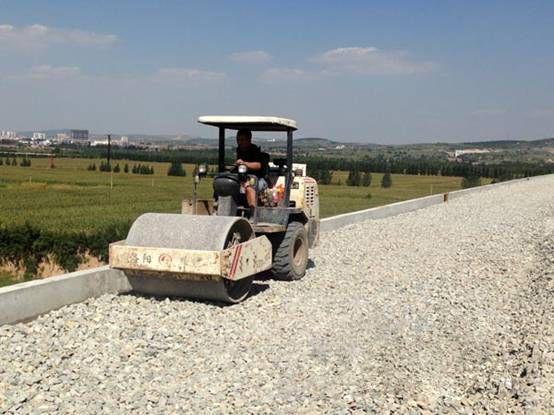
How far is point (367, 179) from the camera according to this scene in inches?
2251

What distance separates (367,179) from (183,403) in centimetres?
5221

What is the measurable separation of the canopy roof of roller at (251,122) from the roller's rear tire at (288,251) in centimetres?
147

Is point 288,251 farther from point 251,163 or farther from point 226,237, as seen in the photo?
point 226,237

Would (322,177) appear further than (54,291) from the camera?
Yes

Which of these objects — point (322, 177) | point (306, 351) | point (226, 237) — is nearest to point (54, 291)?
point (226, 237)

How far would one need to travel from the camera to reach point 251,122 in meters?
9.60

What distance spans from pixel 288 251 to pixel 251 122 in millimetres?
1949

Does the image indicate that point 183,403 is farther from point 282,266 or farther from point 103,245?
point 103,245

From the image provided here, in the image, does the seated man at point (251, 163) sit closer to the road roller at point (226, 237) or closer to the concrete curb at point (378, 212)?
the road roller at point (226, 237)

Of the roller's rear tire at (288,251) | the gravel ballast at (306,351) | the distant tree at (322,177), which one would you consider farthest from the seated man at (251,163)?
the distant tree at (322,177)

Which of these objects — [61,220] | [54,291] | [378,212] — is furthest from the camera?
[378,212]

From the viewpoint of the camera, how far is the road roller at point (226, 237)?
823 cm

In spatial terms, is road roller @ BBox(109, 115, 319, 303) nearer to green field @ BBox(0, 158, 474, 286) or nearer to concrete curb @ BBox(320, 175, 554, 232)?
green field @ BBox(0, 158, 474, 286)

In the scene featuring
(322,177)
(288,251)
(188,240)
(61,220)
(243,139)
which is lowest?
(322,177)
